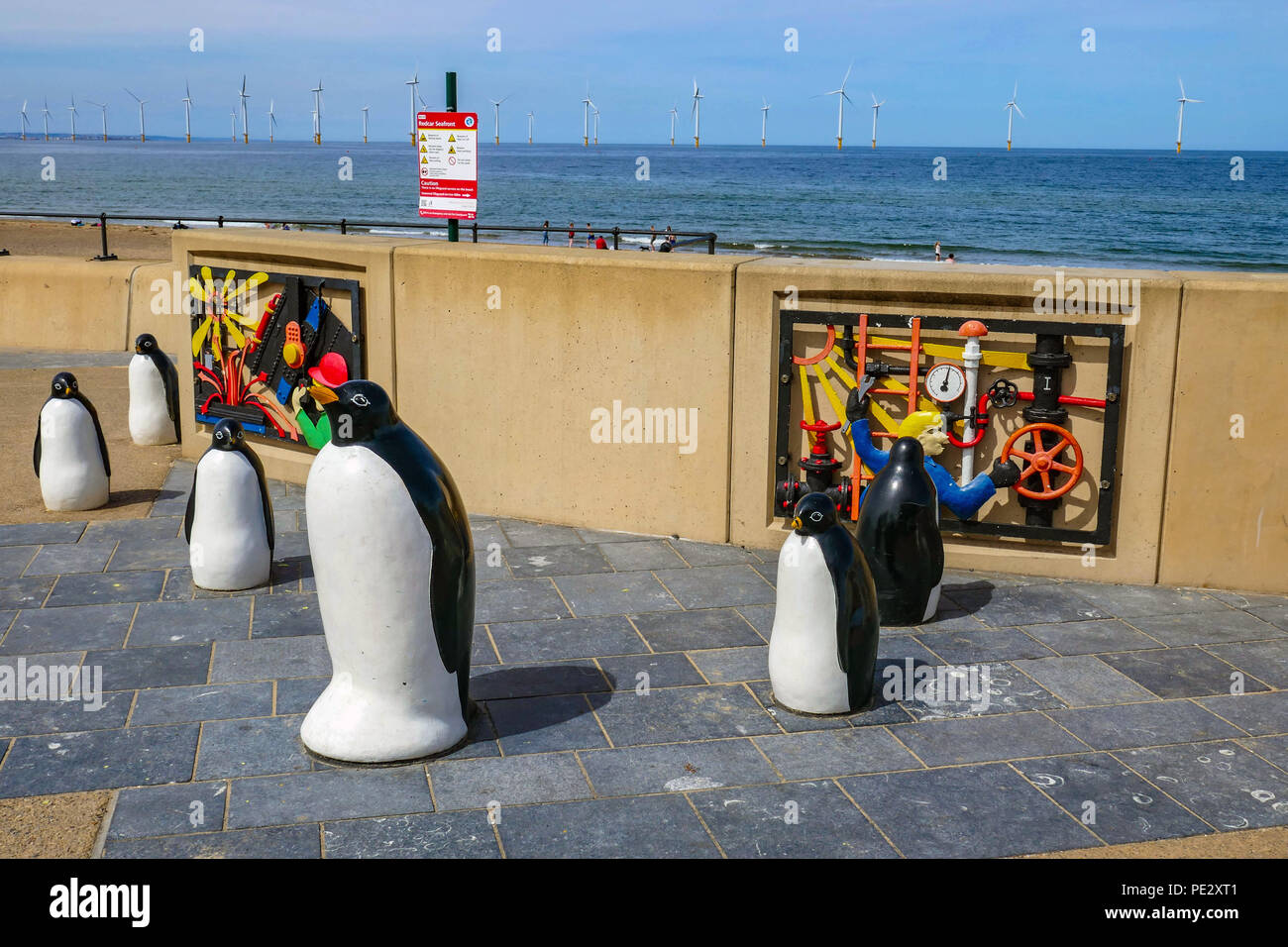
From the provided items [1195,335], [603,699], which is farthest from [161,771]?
[1195,335]

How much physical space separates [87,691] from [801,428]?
463 cm

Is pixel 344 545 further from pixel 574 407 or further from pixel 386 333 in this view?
pixel 386 333

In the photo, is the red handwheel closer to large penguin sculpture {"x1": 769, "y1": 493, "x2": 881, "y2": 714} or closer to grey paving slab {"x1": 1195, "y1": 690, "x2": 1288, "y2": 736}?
grey paving slab {"x1": 1195, "y1": 690, "x2": 1288, "y2": 736}

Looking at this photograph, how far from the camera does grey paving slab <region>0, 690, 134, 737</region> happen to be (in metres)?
5.49

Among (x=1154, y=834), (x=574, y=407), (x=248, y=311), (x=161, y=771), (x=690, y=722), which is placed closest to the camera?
(x=1154, y=834)

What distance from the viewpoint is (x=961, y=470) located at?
7.88 m

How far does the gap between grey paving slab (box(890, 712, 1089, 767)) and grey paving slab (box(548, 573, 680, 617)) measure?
2024mm

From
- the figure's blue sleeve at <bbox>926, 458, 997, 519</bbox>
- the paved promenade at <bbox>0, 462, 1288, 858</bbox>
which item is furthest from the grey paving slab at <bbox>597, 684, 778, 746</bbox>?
the figure's blue sleeve at <bbox>926, 458, 997, 519</bbox>

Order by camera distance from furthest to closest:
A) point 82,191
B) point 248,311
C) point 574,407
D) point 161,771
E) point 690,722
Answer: point 82,191 → point 248,311 → point 574,407 → point 690,722 → point 161,771

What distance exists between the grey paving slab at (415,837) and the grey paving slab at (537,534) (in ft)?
12.7

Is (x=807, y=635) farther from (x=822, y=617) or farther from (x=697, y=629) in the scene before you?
(x=697, y=629)

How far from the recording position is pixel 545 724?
18.4 ft

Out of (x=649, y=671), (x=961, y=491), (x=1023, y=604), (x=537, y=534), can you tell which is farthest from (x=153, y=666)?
(x=1023, y=604)

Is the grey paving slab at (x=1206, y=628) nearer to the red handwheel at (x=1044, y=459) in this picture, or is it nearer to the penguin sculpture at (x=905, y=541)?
the red handwheel at (x=1044, y=459)
